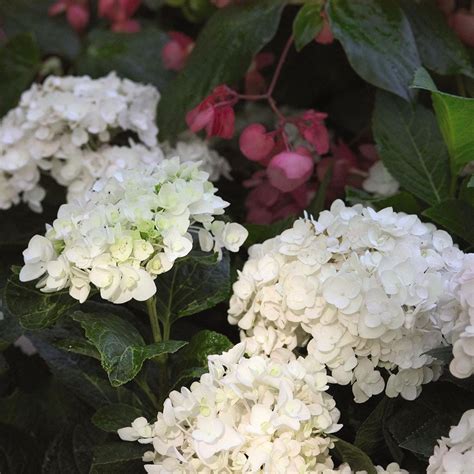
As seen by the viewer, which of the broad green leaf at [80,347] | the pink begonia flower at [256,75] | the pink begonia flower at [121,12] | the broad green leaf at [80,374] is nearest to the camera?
the broad green leaf at [80,347]

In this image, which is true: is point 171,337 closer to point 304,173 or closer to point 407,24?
point 304,173

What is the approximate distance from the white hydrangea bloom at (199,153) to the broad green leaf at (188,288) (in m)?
0.22

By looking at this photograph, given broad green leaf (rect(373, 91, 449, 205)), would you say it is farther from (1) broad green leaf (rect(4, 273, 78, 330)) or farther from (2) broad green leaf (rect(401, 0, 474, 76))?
(1) broad green leaf (rect(4, 273, 78, 330))

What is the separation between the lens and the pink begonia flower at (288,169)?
82cm

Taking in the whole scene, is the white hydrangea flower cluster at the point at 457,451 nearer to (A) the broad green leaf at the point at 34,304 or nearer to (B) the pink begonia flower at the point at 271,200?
(A) the broad green leaf at the point at 34,304

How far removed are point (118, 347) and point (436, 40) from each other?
20.4 inches

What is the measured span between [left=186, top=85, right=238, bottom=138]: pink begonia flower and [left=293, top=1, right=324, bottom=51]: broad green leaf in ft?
0.30

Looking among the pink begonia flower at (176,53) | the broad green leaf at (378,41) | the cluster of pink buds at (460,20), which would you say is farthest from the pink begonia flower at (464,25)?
the pink begonia flower at (176,53)

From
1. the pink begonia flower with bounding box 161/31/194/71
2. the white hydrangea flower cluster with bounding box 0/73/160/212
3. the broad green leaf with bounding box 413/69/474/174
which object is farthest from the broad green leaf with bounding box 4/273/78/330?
the pink begonia flower with bounding box 161/31/194/71

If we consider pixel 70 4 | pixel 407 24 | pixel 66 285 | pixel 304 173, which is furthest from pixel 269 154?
pixel 70 4

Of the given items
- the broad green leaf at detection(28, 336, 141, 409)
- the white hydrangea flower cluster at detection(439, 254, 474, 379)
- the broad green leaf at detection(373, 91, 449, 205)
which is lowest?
the broad green leaf at detection(28, 336, 141, 409)

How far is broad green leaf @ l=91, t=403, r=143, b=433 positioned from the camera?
2.15 ft

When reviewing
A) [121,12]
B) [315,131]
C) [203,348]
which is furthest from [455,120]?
[121,12]

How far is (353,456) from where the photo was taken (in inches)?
23.2
